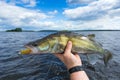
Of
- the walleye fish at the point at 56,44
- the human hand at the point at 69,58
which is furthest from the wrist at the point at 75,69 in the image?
the walleye fish at the point at 56,44

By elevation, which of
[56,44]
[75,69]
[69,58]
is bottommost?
[75,69]

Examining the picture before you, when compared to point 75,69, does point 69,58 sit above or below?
above

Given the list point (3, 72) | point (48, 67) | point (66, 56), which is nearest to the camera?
point (66, 56)

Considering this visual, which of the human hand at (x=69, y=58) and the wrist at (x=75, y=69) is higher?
the human hand at (x=69, y=58)

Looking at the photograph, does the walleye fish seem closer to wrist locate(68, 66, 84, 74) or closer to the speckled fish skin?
the speckled fish skin

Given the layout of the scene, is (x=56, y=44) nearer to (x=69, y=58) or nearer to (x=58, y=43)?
(x=58, y=43)

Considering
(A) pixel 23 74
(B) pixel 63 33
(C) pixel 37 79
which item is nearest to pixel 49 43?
(B) pixel 63 33

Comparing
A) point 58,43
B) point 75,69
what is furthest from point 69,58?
point 58,43

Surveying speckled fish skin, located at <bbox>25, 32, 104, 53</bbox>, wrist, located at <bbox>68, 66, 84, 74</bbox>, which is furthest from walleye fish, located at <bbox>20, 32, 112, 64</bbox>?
wrist, located at <bbox>68, 66, 84, 74</bbox>

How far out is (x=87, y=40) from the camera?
520cm

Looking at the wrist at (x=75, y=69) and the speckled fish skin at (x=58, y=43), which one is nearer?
the wrist at (x=75, y=69)

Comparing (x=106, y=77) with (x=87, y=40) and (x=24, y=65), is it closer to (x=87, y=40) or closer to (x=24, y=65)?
(x=24, y=65)

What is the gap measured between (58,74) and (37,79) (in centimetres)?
123

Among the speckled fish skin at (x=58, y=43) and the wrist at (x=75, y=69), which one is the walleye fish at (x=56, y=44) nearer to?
the speckled fish skin at (x=58, y=43)
